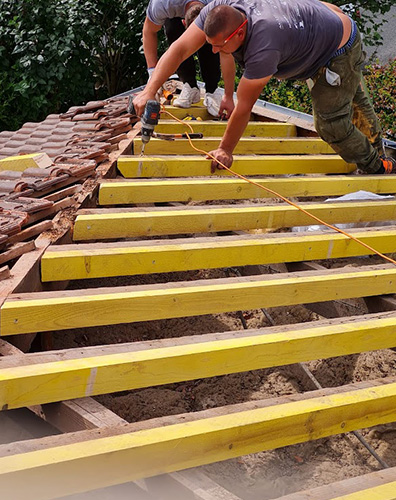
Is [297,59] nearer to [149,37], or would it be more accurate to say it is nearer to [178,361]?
[149,37]

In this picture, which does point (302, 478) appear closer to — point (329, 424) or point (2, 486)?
point (329, 424)

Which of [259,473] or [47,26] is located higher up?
[47,26]

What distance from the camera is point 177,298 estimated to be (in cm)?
242

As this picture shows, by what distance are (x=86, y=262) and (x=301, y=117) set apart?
3.36 meters

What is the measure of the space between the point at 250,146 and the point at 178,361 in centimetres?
280

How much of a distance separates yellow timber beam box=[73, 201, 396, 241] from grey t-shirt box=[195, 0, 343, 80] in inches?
30.1

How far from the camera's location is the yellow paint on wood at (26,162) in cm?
379

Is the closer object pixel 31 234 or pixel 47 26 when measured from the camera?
pixel 31 234

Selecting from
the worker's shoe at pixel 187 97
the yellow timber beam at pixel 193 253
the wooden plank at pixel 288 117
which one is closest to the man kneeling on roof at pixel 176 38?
the worker's shoe at pixel 187 97

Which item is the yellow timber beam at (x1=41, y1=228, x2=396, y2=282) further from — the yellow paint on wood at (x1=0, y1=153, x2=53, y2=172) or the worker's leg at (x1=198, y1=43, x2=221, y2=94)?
the worker's leg at (x1=198, y1=43, x2=221, y2=94)

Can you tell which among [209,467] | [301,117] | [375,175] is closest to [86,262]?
[209,467]

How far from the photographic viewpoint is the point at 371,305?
2953 millimetres

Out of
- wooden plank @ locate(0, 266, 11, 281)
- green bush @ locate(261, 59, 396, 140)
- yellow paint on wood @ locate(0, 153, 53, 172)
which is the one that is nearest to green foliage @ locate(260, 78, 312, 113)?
green bush @ locate(261, 59, 396, 140)

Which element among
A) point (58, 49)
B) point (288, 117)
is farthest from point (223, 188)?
point (58, 49)
